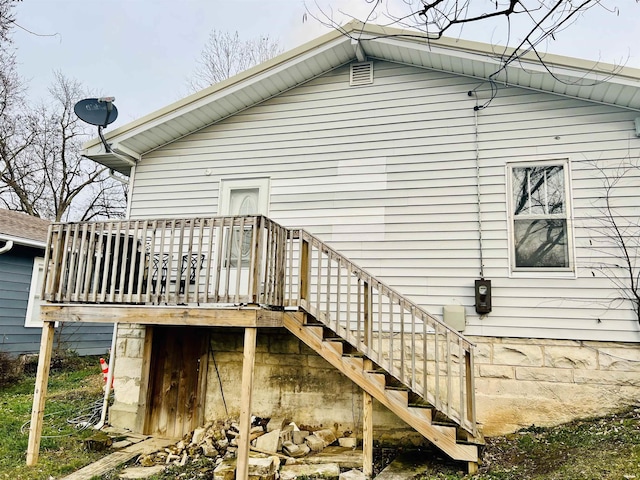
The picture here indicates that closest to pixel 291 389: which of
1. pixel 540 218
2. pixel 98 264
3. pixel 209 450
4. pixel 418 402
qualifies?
pixel 209 450

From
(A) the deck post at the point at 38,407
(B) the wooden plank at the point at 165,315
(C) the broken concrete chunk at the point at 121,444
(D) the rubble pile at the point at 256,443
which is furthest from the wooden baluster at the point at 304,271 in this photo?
(C) the broken concrete chunk at the point at 121,444

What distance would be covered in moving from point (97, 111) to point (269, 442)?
5.36 m

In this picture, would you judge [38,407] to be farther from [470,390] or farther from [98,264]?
[470,390]

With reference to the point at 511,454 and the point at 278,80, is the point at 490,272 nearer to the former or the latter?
the point at 511,454

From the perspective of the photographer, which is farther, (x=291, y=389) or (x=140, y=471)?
(x=291, y=389)

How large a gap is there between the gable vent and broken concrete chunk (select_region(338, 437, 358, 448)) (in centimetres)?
512

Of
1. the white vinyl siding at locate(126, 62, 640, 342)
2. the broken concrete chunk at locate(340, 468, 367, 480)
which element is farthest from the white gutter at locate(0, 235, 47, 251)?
the broken concrete chunk at locate(340, 468, 367, 480)

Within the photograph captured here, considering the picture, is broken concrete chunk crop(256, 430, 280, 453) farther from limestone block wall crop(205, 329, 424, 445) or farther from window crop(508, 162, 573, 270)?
window crop(508, 162, 573, 270)

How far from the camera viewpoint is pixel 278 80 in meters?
6.69

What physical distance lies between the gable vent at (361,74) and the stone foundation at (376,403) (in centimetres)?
396

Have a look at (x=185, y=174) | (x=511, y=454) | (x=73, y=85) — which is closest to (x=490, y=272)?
(x=511, y=454)

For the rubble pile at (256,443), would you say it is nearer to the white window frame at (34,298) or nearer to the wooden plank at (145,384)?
the wooden plank at (145,384)

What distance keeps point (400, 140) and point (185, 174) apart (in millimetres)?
3527

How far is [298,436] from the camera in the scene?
567 centimetres
